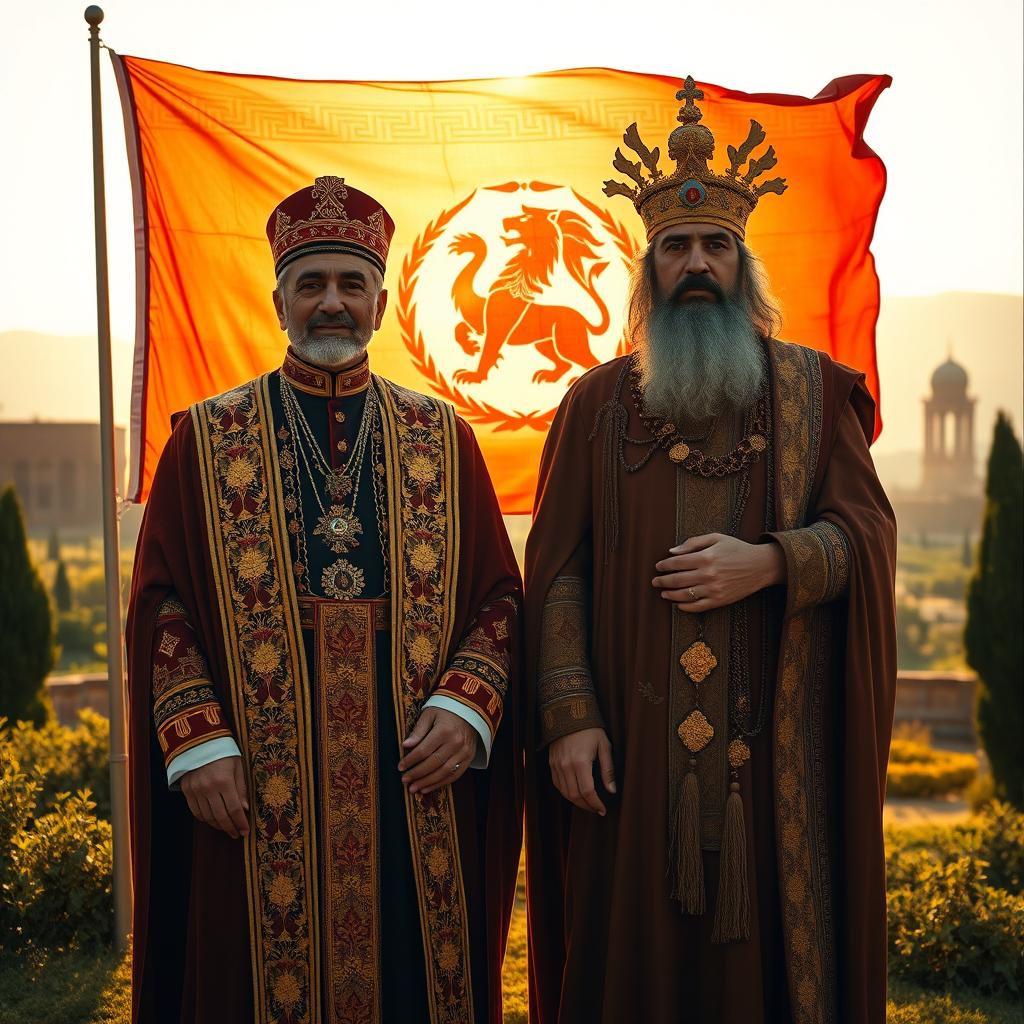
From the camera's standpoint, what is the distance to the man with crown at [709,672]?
8.72 feet

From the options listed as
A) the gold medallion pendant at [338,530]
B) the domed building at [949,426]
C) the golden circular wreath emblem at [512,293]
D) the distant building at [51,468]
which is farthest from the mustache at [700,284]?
the domed building at [949,426]

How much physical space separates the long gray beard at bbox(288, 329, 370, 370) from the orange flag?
6.23ft

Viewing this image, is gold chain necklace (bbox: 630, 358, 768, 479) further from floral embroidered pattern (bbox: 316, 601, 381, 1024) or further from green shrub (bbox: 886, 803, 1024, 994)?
green shrub (bbox: 886, 803, 1024, 994)

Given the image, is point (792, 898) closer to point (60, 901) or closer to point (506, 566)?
point (506, 566)

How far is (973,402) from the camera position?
6419 centimetres

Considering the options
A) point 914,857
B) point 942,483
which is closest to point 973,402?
point 942,483

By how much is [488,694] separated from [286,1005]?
0.85m

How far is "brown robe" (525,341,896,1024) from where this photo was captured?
2664mm

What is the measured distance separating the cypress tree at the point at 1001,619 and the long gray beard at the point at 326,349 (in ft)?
22.3

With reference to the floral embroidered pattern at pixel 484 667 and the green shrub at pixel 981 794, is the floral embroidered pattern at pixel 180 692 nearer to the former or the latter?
Result: the floral embroidered pattern at pixel 484 667

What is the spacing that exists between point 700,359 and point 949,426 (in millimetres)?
64163

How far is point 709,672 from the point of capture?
2725mm

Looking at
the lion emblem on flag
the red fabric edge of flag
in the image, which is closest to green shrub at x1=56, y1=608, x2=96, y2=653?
the red fabric edge of flag

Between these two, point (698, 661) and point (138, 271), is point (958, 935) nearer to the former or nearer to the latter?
point (698, 661)
